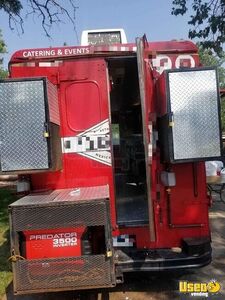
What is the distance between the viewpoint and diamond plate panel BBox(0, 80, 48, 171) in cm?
492

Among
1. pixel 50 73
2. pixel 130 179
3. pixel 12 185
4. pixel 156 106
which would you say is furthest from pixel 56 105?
pixel 12 185

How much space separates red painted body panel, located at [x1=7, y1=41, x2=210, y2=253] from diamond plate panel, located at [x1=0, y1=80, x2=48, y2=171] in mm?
647

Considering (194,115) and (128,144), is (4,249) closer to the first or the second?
(128,144)

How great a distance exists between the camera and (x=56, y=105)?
215 inches

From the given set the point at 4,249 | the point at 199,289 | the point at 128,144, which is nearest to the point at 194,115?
the point at 199,289

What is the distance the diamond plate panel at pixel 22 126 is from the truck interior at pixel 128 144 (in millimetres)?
1194

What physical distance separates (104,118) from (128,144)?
15.1ft

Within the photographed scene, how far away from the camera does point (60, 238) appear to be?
476 cm

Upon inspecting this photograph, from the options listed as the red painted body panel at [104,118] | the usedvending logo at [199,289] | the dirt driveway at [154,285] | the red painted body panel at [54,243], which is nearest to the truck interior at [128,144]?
the red painted body panel at [104,118]

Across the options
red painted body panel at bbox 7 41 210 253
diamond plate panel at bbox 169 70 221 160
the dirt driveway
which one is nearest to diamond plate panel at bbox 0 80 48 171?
red painted body panel at bbox 7 41 210 253

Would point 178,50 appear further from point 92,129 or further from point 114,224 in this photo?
point 114,224

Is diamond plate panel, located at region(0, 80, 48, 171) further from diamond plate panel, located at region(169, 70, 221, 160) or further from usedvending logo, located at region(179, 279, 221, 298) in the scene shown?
usedvending logo, located at region(179, 279, 221, 298)

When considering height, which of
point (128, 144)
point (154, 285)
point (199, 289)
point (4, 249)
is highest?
point (128, 144)

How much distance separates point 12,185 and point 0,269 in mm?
10252
